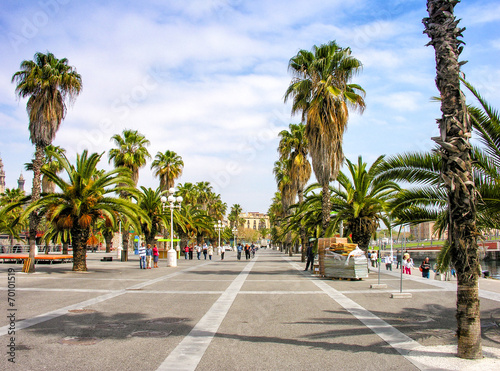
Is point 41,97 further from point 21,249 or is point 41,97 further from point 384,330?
point 21,249

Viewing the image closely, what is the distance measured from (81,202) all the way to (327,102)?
1364 centimetres

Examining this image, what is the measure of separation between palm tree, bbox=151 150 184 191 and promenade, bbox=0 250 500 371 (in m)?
33.9

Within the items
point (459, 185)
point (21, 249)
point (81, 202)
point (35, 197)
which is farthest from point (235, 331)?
point (21, 249)

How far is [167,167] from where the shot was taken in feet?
153

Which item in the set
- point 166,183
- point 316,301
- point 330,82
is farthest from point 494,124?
point 166,183

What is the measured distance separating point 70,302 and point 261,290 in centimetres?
612

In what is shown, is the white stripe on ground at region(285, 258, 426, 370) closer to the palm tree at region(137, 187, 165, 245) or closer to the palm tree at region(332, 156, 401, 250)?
the palm tree at region(332, 156, 401, 250)

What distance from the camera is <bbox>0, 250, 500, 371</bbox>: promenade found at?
5.64 m

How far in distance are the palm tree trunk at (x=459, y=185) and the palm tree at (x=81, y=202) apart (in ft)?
57.3

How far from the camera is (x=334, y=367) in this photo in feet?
18.0

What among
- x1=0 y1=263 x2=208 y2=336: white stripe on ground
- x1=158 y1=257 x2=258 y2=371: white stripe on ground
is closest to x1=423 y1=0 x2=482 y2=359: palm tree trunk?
x1=158 y1=257 x2=258 y2=371: white stripe on ground

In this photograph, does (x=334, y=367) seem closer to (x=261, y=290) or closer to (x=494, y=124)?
(x=494, y=124)

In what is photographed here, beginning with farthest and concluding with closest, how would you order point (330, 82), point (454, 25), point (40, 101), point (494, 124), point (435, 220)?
point (330, 82)
point (40, 101)
point (435, 220)
point (494, 124)
point (454, 25)

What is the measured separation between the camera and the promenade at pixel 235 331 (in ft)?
18.5
